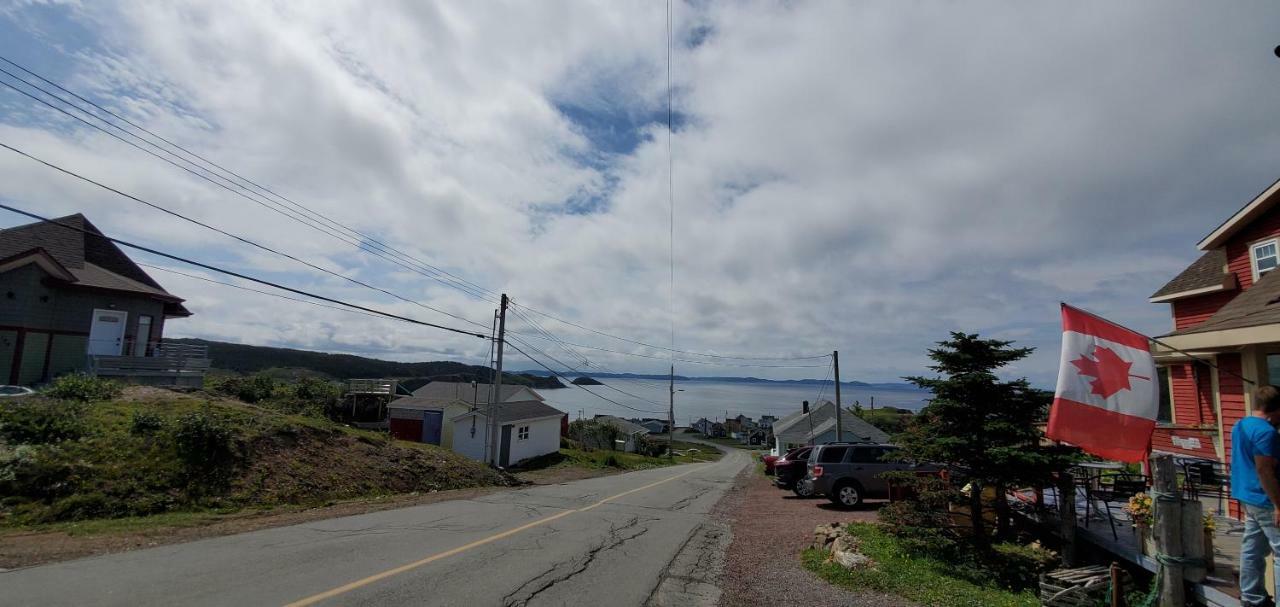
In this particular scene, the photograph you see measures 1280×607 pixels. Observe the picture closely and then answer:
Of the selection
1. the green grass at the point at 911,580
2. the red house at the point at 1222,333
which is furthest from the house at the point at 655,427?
the green grass at the point at 911,580

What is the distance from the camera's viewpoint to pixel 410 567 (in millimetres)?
7906

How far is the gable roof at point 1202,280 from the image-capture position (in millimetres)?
14508

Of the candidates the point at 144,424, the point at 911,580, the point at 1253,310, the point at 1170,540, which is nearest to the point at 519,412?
the point at 144,424

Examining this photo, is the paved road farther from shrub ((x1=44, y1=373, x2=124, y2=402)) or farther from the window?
the window

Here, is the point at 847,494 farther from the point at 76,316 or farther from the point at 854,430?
the point at 854,430

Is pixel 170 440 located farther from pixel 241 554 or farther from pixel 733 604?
pixel 733 604

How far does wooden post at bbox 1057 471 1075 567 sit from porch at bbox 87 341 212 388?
26471 mm

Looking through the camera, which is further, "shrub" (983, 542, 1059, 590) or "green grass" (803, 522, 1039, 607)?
"shrub" (983, 542, 1059, 590)

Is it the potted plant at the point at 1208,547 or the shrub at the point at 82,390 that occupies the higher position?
the shrub at the point at 82,390

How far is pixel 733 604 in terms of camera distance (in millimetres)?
7344

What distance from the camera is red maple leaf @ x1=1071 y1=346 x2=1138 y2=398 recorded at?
6688mm

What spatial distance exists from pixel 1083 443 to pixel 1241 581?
1603 mm

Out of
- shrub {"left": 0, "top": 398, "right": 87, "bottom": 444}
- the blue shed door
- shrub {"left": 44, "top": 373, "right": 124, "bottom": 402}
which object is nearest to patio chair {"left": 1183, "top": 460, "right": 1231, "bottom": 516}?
shrub {"left": 0, "top": 398, "right": 87, "bottom": 444}

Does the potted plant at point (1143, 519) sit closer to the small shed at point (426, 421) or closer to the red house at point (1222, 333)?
the red house at point (1222, 333)
